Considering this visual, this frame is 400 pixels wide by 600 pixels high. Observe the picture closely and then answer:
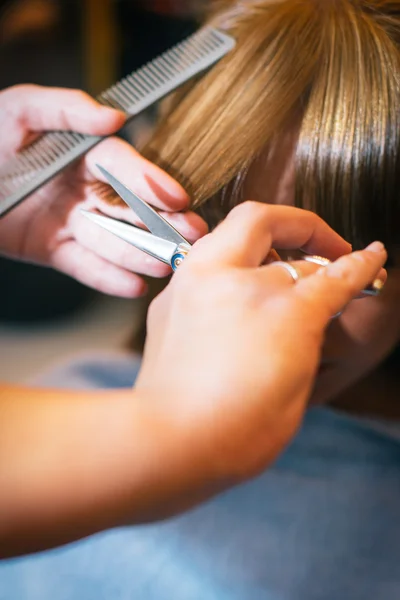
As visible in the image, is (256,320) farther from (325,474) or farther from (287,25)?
(325,474)

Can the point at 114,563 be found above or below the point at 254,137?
below

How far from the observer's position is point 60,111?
617 mm

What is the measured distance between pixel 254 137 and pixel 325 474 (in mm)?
540

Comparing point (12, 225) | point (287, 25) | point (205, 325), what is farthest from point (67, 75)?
point (205, 325)

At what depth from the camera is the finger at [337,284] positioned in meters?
0.35

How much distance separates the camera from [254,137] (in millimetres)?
561

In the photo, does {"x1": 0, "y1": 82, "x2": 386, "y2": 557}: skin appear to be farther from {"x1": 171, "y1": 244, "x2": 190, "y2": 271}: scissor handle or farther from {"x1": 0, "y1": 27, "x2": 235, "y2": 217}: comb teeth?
{"x1": 0, "y1": 27, "x2": 235, "y2": 217}: comb teeth

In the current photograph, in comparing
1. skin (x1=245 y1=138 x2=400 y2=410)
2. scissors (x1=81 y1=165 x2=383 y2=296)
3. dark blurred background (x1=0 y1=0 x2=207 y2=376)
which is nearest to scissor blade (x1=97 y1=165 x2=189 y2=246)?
scissors (x1=81 y1=165 x2=383 y2=296)

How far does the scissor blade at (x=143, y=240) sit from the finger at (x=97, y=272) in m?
0.09

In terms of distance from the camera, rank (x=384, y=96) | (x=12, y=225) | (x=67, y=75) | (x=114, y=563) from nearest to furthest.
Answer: (x=384, y=96) → (x=12, y=225) → (x=114, y=563) → (x=67, y=75)

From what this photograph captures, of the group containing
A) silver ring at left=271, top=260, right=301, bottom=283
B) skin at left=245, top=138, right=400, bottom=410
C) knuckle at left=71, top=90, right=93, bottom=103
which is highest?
silver ring at left=271, top=260, right=301, bottom=283

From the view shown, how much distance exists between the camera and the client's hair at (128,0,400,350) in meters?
0.54

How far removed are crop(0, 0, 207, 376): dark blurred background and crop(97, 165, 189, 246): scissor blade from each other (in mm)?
587

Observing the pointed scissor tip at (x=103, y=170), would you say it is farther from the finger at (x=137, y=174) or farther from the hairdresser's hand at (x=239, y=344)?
the hairdresser's hand at (x=239, y=344)
